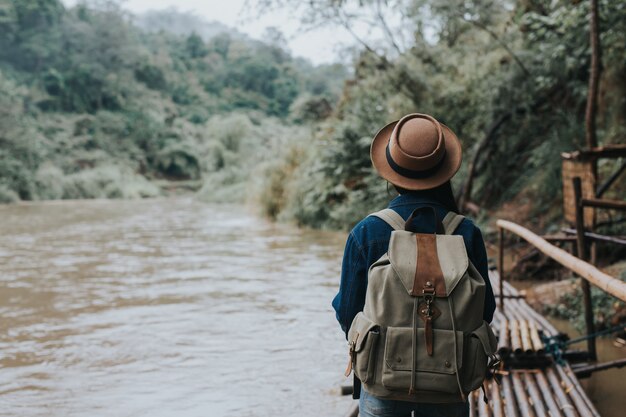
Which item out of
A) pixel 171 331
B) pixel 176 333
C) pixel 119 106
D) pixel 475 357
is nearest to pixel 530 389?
pixel 475 357

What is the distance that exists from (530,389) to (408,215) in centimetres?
210

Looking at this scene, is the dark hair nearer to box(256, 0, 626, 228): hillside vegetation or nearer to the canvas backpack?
the canvas backpack

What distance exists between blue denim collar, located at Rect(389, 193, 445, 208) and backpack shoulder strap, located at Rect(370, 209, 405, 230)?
53mm

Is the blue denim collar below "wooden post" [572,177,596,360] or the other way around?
the other way around

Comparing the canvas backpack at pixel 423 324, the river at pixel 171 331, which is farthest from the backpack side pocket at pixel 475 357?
the river at pixel 171 331

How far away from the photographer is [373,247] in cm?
228

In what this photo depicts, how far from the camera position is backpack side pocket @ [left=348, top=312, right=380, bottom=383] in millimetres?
2178

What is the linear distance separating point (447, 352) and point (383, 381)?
8.7 inches

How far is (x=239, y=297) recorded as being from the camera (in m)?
8.98

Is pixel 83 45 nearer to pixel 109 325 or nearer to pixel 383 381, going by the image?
pixel 109 325

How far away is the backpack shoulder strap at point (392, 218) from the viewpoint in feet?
7.45

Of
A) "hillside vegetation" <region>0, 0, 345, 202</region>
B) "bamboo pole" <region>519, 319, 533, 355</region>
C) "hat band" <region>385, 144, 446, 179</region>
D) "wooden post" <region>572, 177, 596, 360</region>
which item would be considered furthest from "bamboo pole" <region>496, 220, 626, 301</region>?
"hillside vegetation" <region>0, 0, 345, 202</region>

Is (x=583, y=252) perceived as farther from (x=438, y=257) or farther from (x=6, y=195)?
(x=6, y=195)

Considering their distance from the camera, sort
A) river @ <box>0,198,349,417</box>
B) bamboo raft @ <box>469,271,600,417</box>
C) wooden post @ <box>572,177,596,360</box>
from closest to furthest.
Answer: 1. bamboo raft @ <box>469,271,600,417</box>
2. wooden post @ <box>572,177,596,360</box>
3. river @ <box>0,198,349,417</box>
